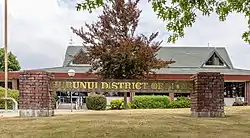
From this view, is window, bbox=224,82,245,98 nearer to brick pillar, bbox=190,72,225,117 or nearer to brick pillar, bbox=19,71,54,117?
brick pillar, bbox=190,72,225,117

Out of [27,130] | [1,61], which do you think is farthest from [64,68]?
[27,130]

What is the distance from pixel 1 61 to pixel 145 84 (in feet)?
136

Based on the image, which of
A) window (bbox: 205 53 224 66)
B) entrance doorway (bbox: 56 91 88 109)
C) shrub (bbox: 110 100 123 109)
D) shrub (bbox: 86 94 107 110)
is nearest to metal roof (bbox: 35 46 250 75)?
window (bbox: 205 53 224 66)

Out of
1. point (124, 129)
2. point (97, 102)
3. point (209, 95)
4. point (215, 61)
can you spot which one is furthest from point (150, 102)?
point (124, 129)

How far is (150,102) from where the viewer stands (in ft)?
102

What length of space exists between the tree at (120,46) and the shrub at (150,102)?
148 inches

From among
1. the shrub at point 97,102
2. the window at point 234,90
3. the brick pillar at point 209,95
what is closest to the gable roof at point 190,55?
the window at point 234,90

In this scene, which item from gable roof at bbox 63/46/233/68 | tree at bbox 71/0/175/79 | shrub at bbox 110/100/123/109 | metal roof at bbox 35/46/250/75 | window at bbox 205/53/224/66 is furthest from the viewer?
A: gable roof at bbox 63/46/233/68

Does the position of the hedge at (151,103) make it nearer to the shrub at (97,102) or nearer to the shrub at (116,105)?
the shrub at (116,105)

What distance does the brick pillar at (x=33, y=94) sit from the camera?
50.7ft

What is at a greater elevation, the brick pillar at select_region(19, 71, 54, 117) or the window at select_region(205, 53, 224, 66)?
the window at select_region(205, 53, 224, 66)

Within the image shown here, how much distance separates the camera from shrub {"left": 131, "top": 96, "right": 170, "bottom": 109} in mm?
30973

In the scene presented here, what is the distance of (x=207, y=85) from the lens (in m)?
15.8

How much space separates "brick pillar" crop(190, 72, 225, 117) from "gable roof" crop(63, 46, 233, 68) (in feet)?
78.7
